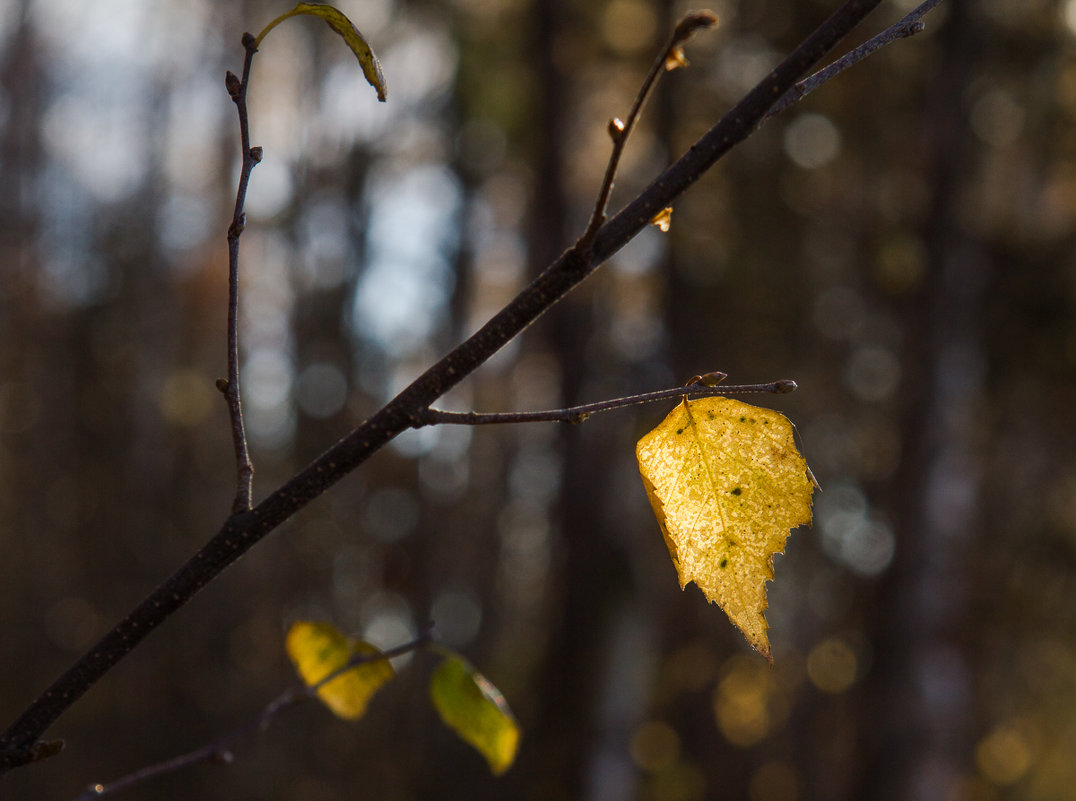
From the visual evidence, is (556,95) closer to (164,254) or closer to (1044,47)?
(1044,47)

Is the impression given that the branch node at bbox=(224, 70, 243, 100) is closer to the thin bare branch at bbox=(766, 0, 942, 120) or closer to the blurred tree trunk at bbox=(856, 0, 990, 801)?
the thin bare branch at bbox=(766, 0, 942, 120)

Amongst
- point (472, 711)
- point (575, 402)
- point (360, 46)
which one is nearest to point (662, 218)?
point (360, 46)

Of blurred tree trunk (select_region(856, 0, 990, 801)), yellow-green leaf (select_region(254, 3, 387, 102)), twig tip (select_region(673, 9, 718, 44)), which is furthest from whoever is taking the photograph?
blurred tree trunk (select_region(856, 0, 990, 801))

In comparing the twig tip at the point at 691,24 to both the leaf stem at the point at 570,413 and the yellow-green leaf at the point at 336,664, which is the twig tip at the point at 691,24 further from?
the yellow-green leaf at the point at 336,664

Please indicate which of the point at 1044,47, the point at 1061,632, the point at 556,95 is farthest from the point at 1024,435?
the point at 556,95

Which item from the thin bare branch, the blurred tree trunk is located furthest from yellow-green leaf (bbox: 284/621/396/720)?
the blurred tree trunk
